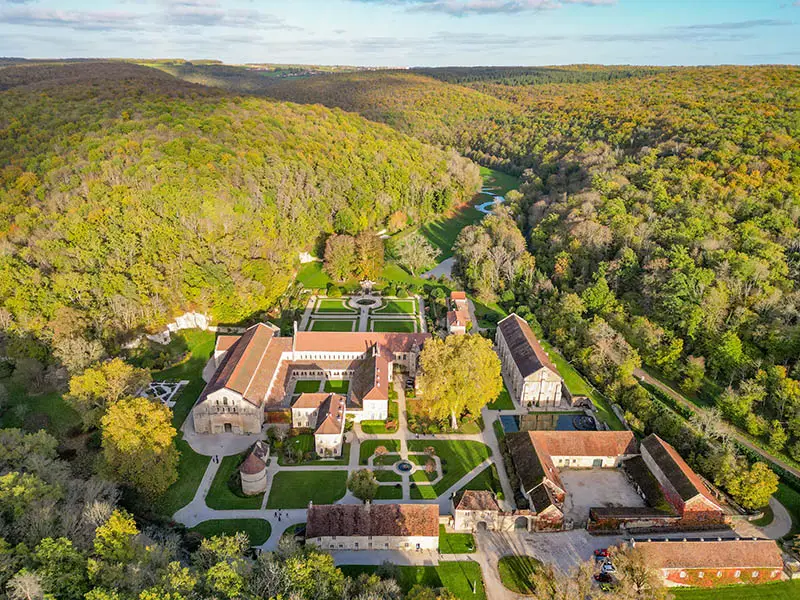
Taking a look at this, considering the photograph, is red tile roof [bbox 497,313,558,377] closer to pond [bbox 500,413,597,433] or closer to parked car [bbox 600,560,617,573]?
pond [bbox 500,413,597,433]

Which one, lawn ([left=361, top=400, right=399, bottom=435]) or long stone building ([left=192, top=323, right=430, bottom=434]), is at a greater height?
long stone building ([left=192, top=323, right=430, bottom=434])

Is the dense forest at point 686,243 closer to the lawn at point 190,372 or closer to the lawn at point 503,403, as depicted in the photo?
the lawn at point 503,403

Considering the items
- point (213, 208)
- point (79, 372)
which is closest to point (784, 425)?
point (79, 372)

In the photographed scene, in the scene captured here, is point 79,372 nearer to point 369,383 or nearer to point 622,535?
point 369,383

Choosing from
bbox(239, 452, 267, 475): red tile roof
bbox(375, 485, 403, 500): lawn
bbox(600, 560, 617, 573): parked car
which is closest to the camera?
bbox(600, 560, 617, 573): parked car

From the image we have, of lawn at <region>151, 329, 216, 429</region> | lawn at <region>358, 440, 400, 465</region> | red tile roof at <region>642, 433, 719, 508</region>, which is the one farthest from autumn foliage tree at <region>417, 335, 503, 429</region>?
lawn at <region>151, 329, 216, 429</region>

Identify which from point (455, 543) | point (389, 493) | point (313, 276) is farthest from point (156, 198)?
point (455, 543)
